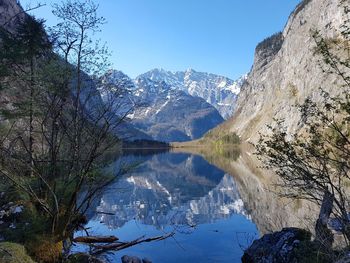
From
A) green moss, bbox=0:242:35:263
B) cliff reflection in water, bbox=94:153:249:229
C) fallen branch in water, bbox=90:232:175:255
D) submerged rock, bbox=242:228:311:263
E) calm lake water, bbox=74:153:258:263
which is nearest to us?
green moss, bbox=0:242:35:263

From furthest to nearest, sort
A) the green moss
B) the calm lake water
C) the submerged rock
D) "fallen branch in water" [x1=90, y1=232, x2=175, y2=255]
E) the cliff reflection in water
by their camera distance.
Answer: the cliff reflection in water
the calm lake water
"fallen branch in water" [x1=90, y1=232, x2=175, y2=255]
the submerged rock
the green moss

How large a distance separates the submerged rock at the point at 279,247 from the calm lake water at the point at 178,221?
3432 millimetres

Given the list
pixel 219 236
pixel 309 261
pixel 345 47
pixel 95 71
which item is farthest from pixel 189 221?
pixel 345 47

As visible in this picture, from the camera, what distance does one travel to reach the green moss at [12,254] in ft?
38.1

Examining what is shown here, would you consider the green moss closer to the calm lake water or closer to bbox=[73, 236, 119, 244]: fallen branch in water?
the calm lake water

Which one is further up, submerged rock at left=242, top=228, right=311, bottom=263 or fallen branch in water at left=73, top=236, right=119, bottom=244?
submerged rock at left=242, top=228, right=311, bottom=263

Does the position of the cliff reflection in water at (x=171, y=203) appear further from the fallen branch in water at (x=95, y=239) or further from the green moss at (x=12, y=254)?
the green moss at (x=12, y=254)

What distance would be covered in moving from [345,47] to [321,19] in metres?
201

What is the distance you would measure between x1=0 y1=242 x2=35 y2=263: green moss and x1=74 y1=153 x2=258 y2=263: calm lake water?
7.18 meters

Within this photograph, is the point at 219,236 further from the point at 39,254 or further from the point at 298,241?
the point at 39,254

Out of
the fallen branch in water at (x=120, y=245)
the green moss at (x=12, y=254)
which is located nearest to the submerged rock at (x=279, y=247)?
the fallen branch in water at (x=120, y=245)

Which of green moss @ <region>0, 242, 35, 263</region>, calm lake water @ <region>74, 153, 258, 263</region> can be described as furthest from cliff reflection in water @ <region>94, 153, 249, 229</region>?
green moss @ <region>0, 242, 35, 263</region>

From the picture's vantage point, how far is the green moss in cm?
1160


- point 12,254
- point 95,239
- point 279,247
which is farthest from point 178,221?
point 12,254
